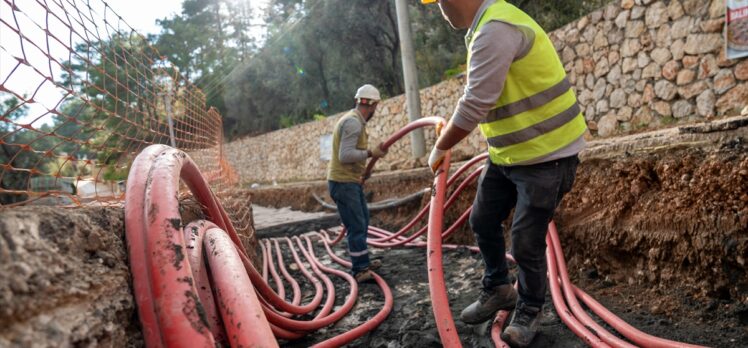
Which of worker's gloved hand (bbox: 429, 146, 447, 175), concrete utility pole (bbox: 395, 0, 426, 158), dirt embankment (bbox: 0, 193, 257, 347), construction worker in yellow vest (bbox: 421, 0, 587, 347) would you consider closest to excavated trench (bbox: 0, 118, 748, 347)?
dirt embankment (bbox: 0, 193, 257, 347)

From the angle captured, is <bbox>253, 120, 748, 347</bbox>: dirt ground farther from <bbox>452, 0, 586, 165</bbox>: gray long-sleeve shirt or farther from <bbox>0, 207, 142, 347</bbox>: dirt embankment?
<bbox>0, 207, 142, 347</bbox>: dirt embankment

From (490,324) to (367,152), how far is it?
1.83 meters

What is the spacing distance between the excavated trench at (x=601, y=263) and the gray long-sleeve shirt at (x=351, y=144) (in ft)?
3.62

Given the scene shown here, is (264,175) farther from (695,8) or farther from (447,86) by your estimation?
(695,8)

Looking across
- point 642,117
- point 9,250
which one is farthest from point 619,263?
point 642,117

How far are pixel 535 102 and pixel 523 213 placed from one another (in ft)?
1.67

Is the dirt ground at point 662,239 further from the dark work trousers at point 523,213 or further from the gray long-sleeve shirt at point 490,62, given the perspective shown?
the gray long-sleeve shirt at point 490,62

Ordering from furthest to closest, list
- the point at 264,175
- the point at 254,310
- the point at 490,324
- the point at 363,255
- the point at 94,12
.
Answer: the point at 264,175 → the point at 363,255 → the point at 490,324 → the point at 94,12 → the point at 254,310

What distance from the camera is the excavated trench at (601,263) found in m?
0.73

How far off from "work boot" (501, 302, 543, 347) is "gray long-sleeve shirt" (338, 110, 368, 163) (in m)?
1.92

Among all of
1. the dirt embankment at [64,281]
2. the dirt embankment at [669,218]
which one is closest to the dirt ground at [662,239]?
the dirt embankment at [669,218]

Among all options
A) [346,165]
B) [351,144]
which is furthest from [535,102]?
[346,165]

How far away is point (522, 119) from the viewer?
1736 millimetres

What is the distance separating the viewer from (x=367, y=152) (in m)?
3.54
